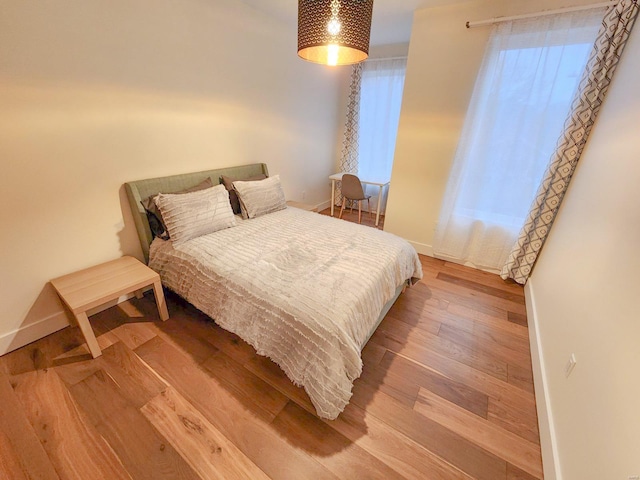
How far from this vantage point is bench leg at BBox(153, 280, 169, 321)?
6.29 feet

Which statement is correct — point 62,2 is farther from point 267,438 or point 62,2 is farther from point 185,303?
point 267,438

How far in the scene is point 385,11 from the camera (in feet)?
8.49

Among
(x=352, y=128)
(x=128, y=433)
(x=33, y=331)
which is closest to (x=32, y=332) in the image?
(x=33, y=331)

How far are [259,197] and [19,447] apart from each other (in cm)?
218

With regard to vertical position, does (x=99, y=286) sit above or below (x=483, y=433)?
above

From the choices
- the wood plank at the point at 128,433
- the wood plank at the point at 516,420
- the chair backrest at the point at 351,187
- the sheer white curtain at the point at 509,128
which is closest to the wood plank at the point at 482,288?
the sheer white curtain at the point at 509,128

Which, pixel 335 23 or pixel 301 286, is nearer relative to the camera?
pixel 335 23

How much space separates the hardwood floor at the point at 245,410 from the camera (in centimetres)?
120

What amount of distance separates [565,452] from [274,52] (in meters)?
3.88

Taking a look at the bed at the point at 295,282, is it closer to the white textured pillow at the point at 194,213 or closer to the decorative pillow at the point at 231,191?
the white textured pillow at the point at 194,213

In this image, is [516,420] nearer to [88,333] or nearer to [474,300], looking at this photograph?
[474,300]

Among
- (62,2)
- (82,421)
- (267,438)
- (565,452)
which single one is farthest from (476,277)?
(62,2)

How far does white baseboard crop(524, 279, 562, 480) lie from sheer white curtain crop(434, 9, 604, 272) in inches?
37.7

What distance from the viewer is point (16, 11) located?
1.41 m
